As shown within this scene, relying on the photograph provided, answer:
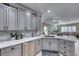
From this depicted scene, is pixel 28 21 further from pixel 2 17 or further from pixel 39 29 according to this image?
pixel 2 17

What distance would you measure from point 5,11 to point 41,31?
8.41 ft

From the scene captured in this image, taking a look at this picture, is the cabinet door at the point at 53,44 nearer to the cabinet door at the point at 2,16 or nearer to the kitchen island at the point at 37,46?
the kitchen island at the point at 37,46

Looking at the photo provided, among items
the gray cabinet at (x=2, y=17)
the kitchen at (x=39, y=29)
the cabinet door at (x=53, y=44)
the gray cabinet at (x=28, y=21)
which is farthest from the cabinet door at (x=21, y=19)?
the cabinet door at (x=53, y=44)

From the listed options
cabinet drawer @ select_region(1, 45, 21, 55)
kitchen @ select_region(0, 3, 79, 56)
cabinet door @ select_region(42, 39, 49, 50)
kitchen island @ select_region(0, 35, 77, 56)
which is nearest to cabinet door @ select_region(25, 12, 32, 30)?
kitchen @ select_region(0, 3, 79, 56)

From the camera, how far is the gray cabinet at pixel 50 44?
12.5 ft

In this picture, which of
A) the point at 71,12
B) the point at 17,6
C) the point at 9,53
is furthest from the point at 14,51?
the point at 71,12

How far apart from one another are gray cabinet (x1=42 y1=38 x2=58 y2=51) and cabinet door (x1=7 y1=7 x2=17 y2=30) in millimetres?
1815

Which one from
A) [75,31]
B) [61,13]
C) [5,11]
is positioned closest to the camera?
[5,11]

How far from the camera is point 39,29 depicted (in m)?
4.40

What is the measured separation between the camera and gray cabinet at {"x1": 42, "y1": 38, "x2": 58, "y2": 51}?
3.81m

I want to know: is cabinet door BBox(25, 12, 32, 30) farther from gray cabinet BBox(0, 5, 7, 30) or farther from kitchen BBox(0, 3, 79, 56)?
gray cabinet BBox(0, 5, 7, 30)

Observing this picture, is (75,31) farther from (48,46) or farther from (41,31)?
(41,31)

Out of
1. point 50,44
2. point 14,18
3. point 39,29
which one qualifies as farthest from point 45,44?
point 14,18

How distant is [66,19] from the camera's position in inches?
134
